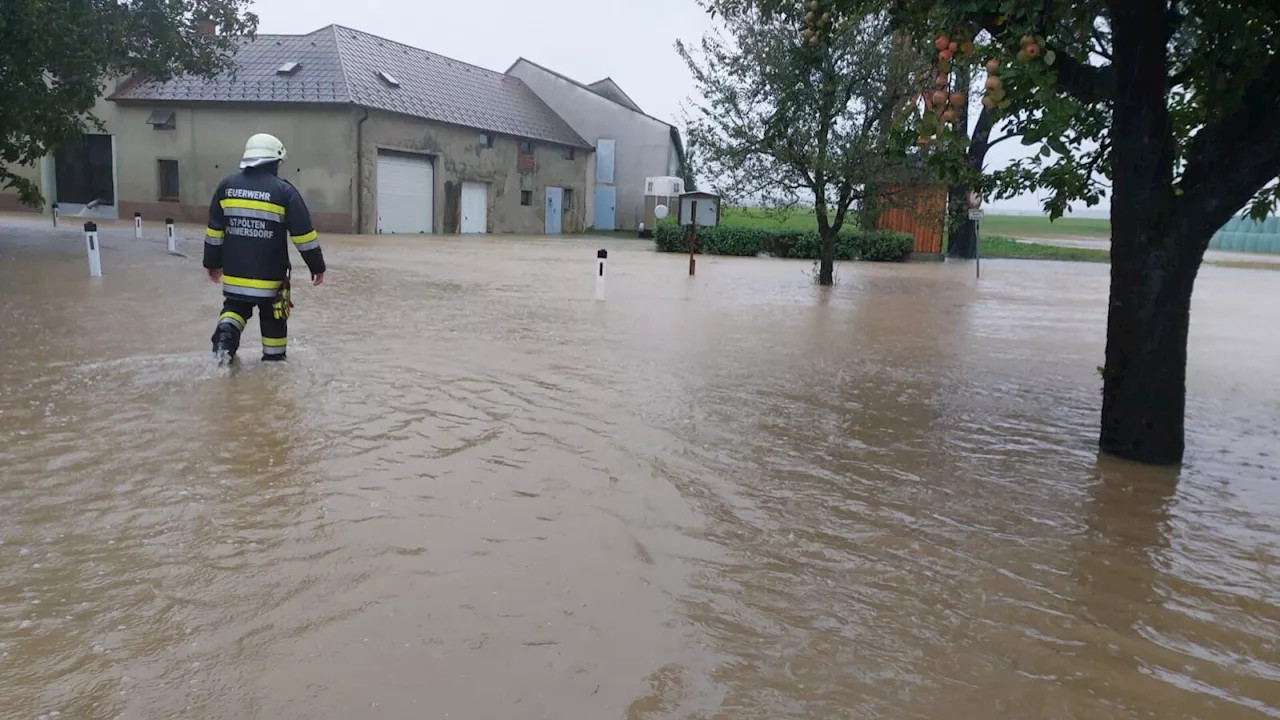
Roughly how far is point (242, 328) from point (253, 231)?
0.79 metres

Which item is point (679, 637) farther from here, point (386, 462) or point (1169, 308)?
point (1169, 308)

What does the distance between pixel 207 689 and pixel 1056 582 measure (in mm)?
3399

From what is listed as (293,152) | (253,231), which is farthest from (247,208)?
(293,152)

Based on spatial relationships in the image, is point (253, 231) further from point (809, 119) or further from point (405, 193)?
point (405, 193)

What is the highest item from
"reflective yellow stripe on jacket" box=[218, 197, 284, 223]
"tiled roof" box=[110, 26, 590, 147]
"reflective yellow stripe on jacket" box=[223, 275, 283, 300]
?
"tiled roof" box=[110, 26, 590, 147]

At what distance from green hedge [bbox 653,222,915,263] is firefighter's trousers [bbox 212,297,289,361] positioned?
23.8m

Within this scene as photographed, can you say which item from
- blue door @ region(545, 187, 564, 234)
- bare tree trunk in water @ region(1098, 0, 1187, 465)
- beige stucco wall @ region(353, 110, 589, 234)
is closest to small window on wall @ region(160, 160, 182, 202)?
beige stucco wall @ region(353, 110, 589, 234)

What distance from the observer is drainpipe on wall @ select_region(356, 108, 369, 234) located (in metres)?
30.2

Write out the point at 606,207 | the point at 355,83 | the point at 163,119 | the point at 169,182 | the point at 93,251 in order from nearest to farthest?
the point at 93,251, the point at 355,83, the point at 163,119, the point at 169,182, the point at 606,207

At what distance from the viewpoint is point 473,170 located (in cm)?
3591

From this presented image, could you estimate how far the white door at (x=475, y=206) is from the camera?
36.0 m

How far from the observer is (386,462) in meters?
5.33

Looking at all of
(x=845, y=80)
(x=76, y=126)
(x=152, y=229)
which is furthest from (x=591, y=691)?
(x=152, y=229)

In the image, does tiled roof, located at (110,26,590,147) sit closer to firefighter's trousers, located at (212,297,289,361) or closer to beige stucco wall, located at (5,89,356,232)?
beige stucco wall, located at (5,89,356,232)
